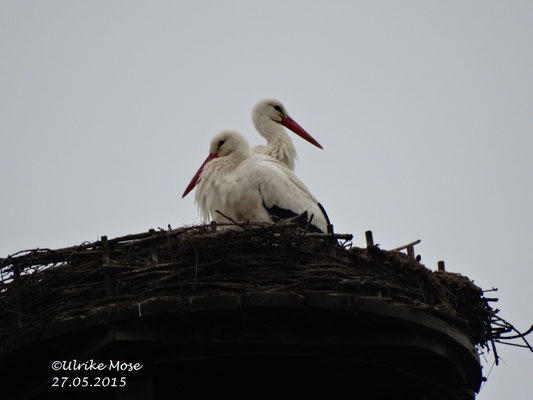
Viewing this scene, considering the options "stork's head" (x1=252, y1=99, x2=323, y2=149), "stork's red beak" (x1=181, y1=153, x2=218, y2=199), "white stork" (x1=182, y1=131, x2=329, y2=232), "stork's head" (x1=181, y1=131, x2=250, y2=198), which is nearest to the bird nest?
"white stork" (x1=182, y1=131, x2=329, y2=232)

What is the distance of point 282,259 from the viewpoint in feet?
24.3

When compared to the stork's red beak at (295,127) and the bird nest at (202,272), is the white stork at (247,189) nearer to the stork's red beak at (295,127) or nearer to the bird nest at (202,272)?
the stork's red beak at (295,127)

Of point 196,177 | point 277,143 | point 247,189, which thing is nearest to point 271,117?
point 277,143

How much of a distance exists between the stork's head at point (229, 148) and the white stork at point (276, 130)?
2.05 ft

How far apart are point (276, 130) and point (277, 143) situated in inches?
8.5

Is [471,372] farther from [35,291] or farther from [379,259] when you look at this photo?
[35,291]

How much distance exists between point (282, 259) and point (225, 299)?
2.00ft

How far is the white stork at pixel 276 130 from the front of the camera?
1079 cm

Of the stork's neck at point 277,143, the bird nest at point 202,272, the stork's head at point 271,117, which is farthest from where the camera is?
the stork's head at point 271,117

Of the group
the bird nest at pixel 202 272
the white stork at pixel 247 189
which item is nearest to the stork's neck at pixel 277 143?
the white stork at pixel 247 189

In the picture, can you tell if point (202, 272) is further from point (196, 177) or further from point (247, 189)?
point (196, 177)

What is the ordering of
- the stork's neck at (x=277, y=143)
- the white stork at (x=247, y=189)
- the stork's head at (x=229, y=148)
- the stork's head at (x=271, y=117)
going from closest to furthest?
1. the white stork at (x=247, y=189)
2. the stork's head at (x=229, y=148)
3. the stork's neck at (x=277, y=143)
4. the stork's head at (x=271, y=117)

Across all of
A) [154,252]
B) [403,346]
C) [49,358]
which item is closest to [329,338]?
[403,346]

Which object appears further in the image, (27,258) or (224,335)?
(27,258)
